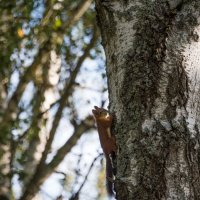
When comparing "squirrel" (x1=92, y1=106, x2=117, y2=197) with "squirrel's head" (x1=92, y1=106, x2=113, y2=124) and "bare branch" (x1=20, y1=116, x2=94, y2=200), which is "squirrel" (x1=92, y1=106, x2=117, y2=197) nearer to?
"squirrel's head" (x1=92, y1=106, x2=113, y2=124)

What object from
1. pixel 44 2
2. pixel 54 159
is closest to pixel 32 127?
pixel 54 159

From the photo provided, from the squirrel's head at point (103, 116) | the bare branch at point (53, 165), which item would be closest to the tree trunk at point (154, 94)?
the squirrel's head at point (103, 116)

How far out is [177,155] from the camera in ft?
4.08

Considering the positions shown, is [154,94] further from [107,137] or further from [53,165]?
[53,165]

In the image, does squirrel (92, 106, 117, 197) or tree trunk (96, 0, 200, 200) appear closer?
tree trunk (96, 0, 200, 200)

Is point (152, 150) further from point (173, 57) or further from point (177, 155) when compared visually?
point (173, 57)

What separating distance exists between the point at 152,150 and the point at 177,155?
60 mm

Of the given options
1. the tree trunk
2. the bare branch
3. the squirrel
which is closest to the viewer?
the tree trunk

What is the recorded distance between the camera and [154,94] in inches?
52.0

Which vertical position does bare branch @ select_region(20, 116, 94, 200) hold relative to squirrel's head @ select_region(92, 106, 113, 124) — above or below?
above

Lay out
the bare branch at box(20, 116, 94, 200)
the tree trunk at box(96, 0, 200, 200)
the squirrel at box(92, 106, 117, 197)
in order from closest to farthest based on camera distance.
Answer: the tree trunk at box(96, 0, 200, 200), the squirrel at box(92, 106, 117, 197), the bare branch at box(20, 116, 94, 200)

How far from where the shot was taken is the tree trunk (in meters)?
1.23

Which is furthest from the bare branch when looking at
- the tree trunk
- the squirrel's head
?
the tree trunk

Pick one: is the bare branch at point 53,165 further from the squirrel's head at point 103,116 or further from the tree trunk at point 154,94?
the tree trunk at point 154,94
